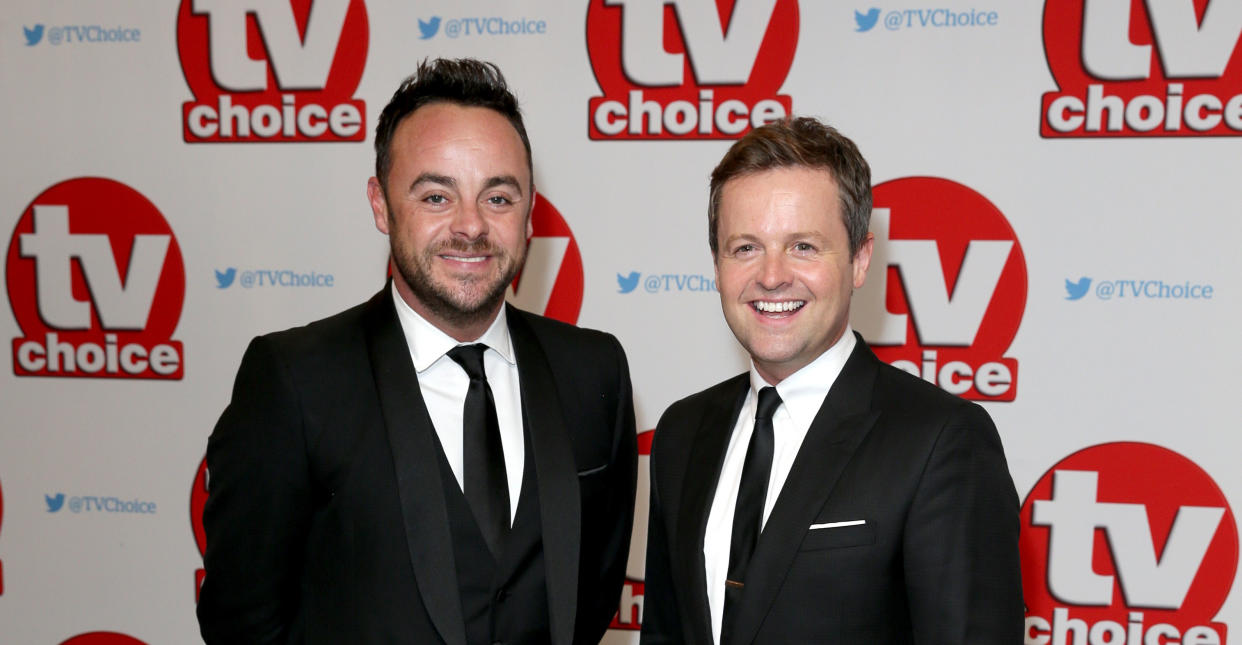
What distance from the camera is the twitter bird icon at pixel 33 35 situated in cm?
278

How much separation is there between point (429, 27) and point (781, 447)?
1.73 m

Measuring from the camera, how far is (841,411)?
4.44 ft

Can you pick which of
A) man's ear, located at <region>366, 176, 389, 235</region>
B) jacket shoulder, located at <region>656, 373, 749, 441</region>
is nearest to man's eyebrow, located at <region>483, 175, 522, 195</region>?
man's ear, located at <region>366, 176, 389, 235</region>

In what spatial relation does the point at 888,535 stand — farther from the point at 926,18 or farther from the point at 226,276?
the point at 226,276

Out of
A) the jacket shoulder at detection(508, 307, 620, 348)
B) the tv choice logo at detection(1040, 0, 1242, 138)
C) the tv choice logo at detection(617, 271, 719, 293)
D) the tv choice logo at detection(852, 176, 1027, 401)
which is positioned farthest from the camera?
the tv choice logo at detection(617, 271, 719, 293)

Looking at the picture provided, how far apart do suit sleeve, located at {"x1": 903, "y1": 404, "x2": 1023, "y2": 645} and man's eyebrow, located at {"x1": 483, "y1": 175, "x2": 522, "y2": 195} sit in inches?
32.3

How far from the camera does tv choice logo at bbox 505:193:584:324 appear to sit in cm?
258

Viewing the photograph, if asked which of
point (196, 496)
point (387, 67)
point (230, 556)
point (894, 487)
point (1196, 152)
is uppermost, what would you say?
point (387, 67)

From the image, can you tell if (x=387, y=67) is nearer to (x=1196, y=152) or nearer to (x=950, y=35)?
(x=950, y=35)

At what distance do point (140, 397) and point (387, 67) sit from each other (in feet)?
4.07

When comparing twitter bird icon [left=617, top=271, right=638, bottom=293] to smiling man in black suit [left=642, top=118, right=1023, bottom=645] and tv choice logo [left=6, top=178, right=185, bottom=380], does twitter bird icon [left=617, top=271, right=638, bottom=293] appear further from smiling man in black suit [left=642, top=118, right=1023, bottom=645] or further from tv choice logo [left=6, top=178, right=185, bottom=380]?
tv choice logo [left=6, top=178, right=185, bottom=380]

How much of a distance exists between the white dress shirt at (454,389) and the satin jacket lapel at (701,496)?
0.97ft

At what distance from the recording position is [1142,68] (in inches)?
90.8

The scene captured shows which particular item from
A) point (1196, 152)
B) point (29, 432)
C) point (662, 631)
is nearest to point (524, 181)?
point (662, 631)
